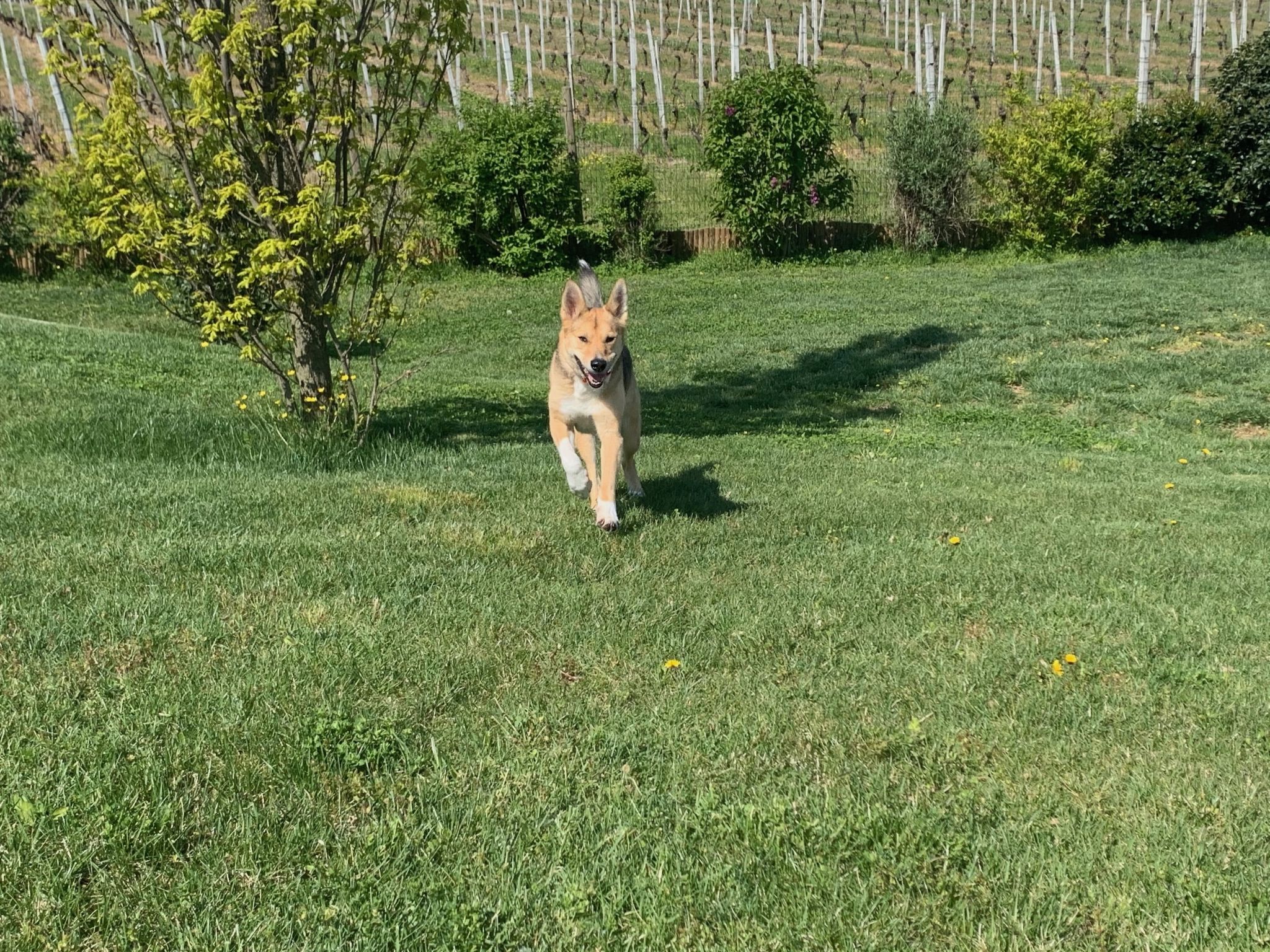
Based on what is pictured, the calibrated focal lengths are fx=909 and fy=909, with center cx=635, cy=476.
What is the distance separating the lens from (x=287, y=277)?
8117 mm

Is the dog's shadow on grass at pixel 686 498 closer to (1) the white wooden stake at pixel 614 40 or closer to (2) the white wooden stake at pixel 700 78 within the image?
(2) the white wooden stake at pixel 700 78

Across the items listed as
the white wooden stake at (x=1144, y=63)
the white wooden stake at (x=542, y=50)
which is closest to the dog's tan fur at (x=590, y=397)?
the white wooden stake at (x=1144, y=63)

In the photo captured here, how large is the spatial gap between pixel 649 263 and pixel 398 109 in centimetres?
1577

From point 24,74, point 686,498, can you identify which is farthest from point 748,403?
point 24,74

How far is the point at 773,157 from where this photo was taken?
75.2 feet

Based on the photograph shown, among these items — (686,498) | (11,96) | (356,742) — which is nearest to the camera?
(356,742)

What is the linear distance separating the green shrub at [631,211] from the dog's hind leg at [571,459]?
1877 centimetres

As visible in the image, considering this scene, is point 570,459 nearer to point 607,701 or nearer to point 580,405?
point 580,405

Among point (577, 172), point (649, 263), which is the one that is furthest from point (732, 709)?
point (577, 172)

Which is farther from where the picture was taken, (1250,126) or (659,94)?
(659,94)

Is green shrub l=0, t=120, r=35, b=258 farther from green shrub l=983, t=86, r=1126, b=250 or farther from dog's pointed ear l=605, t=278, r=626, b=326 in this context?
green shrub l=983, t=86, r=1126, b=250

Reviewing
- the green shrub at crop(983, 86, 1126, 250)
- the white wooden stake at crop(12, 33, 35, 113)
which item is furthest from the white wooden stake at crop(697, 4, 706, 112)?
the white wooden stake at crop(12, 33, 35, 113)

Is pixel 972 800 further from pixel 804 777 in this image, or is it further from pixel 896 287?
pixel 896 287

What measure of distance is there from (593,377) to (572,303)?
0.62m
